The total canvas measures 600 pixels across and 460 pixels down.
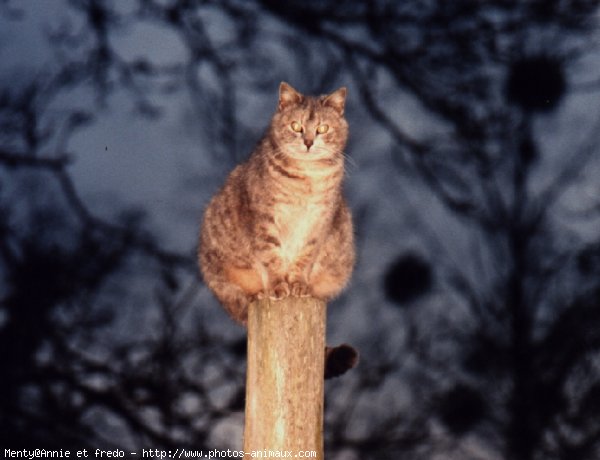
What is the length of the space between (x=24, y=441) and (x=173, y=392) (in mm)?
1213

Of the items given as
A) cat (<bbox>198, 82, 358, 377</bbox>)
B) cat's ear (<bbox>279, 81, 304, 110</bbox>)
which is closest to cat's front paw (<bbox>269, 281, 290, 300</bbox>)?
cat (<bbox>198, 82, 358, 377</bbox>)

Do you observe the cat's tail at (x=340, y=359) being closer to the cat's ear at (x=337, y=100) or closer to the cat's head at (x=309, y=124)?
the cat's head at (x=309, y=124)

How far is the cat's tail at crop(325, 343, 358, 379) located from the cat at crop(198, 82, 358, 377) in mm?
436

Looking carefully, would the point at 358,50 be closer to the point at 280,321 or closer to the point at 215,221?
the point at 215,221

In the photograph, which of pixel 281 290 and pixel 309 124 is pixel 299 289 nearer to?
pixel 281 290

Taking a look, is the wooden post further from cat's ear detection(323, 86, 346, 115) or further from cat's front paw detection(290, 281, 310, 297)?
cat's ear detection(323, 86, 346, 115)

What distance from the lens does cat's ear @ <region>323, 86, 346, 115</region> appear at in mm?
4547

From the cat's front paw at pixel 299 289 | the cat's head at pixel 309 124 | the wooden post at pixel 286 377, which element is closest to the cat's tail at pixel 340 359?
the cat's front paw at pixel 299 289

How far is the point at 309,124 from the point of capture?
4.39 meters

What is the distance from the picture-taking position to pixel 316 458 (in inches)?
117

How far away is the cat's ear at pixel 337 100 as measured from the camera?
455 cm

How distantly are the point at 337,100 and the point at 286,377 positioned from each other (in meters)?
2.12

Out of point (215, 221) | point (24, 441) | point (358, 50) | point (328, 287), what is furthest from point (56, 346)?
point (358, 50)

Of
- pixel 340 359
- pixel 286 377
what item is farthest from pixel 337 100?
pixel 286 377
